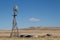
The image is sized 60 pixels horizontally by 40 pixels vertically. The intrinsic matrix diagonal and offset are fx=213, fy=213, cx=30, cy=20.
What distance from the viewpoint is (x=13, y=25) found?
33.4 meters

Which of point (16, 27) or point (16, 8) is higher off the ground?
point (16, 8)

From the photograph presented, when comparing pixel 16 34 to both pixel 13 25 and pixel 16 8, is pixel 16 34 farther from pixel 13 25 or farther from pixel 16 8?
pixel 16 8

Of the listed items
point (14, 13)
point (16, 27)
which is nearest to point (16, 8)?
point (14, 13)

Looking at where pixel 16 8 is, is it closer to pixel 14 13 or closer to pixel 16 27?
pixel 14 13

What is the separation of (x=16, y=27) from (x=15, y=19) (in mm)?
1389

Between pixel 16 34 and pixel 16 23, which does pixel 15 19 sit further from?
pixel 16 34

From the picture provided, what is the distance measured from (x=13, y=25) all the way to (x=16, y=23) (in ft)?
1.88

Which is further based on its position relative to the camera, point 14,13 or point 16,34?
point 16,34

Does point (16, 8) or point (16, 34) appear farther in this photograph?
point (16, 34)

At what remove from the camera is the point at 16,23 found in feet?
109

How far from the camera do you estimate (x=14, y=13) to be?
1293 inches

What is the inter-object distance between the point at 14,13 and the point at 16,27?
2370 mm

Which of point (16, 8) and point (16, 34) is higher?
point (16, 8)

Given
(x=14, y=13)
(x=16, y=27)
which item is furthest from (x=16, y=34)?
(x=14, y=13)
